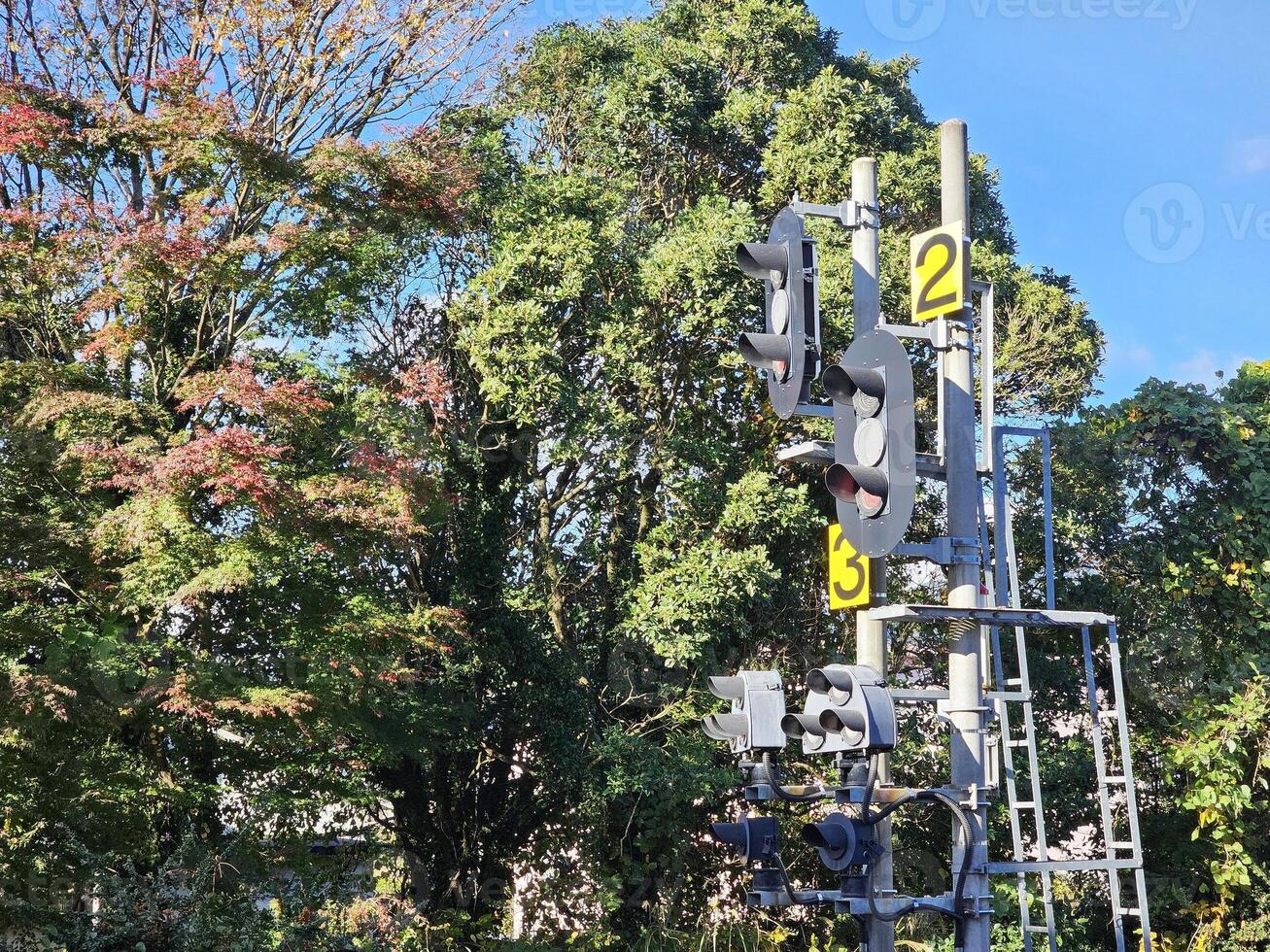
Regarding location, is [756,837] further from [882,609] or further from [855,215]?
[855,215]

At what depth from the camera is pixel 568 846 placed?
14633mm

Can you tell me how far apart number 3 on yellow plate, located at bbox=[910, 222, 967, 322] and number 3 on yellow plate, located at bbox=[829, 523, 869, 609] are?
4.57 feet

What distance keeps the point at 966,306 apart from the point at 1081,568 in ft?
36.0

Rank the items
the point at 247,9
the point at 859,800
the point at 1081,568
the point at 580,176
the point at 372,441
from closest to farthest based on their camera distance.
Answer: the point at 859,800 < the point at 372,441 < the point at 247,9 < the point at 580,176 < the point at 1081,568

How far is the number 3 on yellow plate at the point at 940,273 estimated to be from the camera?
514 centimetres

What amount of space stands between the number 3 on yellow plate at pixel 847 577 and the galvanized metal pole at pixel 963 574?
4.20 ft

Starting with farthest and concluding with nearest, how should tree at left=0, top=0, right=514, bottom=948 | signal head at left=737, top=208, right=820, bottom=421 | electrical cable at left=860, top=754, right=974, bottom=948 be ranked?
tree at left=0, top=0, right=514, bottom=948
signal head at left=737, top=208, right=820, bottom=421
electrical cable at left=860, top=754, right=974, bottom=948

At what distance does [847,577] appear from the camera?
256 inches

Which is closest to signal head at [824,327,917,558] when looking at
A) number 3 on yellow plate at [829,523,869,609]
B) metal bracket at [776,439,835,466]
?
metal bracket at [776,439,835,466]

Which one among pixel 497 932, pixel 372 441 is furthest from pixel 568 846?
pixel 372 441

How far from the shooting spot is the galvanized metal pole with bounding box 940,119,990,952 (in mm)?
4605

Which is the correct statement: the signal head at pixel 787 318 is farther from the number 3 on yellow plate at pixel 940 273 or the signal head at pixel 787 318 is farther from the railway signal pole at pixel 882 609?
the number 3 on yellow plate at pixel 940 273

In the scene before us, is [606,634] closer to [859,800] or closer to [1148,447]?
[1148,447]

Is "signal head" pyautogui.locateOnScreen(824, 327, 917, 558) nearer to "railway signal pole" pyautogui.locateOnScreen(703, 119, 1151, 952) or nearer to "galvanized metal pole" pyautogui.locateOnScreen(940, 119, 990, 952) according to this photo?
"railway signal pole" pyautogui.locateOnScreen(703, 119, 1151, 952)
